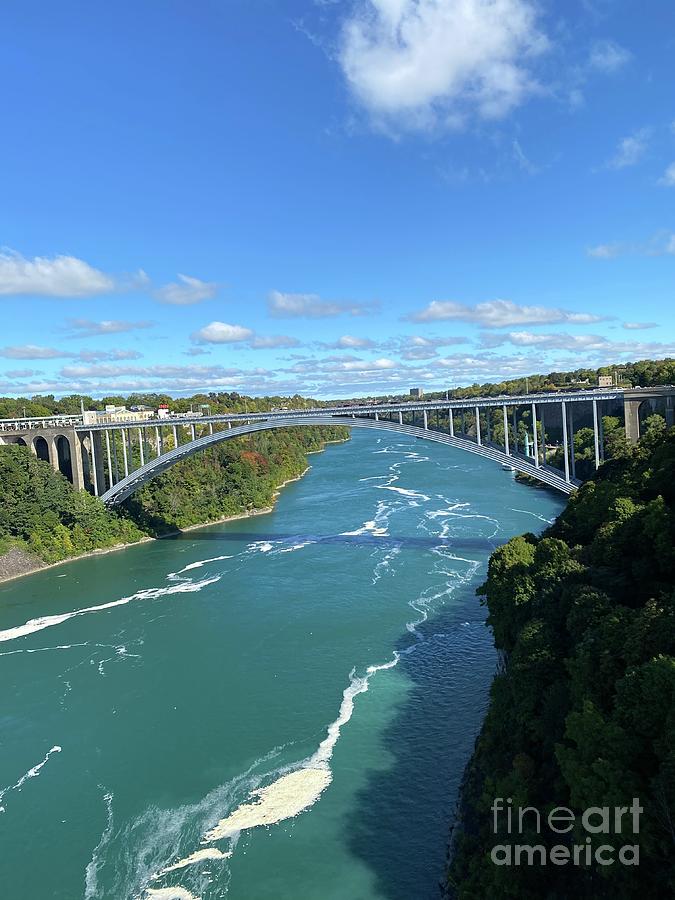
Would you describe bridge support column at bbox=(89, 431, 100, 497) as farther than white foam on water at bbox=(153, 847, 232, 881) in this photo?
Yes

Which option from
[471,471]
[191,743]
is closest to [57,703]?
[191,743]

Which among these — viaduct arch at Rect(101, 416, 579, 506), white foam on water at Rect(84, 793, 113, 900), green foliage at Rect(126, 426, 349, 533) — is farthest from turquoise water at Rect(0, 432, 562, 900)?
green foliage at Rect(126, 426, 349, 533)

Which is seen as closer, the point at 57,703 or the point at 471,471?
the point at 57,703

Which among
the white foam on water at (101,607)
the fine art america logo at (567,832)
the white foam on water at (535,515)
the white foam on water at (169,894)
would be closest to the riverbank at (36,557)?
the white foam on water at (101,607)

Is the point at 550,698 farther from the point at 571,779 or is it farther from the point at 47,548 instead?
the point at 47,548

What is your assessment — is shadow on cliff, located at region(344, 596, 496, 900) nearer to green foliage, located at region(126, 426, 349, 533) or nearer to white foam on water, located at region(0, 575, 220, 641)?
white foam on water, located at region(0, 575, 220, 641)

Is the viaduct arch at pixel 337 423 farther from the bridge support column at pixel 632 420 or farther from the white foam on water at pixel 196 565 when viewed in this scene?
the white foam on water at pixel 196 565
